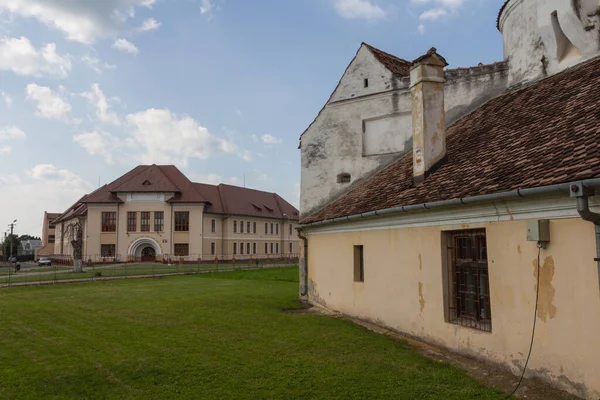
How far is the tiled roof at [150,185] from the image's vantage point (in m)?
55.4

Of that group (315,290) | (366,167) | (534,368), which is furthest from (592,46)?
(315,290)

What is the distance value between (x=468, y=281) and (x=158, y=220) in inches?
2002

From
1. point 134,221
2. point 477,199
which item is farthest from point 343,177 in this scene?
point 134,221

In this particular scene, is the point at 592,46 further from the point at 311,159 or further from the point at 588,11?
the point at 311,159

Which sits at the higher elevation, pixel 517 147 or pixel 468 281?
pixel 517 147

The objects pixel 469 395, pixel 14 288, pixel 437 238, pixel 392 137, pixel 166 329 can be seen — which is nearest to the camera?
pixel 469 395

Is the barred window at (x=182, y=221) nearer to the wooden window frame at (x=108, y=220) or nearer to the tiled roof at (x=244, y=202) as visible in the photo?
the tiled roof at (x=244, y=202)

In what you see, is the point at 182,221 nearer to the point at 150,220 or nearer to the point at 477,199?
the point at 150,220

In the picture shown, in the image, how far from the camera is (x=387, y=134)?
15.9 meters

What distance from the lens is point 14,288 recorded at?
24359 mm

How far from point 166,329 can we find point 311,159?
883cm

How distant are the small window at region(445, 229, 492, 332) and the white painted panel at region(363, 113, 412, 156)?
6.91 meters

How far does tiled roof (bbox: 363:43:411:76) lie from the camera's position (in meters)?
16.3

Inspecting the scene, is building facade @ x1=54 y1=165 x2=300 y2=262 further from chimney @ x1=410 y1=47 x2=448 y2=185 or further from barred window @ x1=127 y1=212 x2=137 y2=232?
chimney @ x1=410 y1=47 x2=448 y2=185
